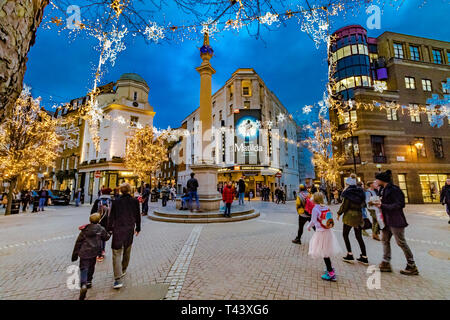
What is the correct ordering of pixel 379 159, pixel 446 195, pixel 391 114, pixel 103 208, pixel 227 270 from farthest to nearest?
pixel 391 114, pixel 379 159, pixel 446 195, pixel 103 208, pixel 227 270

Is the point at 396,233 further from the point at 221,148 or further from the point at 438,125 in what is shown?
the point at 438,125

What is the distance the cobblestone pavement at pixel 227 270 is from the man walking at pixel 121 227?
0.33 m

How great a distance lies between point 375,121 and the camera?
64.8ft

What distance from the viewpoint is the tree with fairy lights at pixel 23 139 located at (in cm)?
1256

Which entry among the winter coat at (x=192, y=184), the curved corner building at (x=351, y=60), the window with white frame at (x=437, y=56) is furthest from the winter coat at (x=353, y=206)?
the window with white frame at (x=437, y=56)

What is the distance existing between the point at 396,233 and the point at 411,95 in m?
25.6

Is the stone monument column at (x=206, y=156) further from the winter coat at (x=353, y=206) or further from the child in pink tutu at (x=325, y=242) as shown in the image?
the child in pink tutu at (x=325, y=242)

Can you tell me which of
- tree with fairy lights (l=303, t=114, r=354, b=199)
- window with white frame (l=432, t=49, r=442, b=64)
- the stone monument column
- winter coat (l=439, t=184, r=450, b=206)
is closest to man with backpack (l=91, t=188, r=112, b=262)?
the stone monument column

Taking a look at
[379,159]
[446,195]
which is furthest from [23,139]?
[379,159]

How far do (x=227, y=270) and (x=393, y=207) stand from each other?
359cm

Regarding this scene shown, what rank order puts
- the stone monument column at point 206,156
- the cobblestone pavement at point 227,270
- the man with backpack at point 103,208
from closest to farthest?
1. the cobblestone pavement at point 227,270
2. the man with backpack at point 103,208
3. the stone monument column at point 206,156

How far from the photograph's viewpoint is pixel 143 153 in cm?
2491

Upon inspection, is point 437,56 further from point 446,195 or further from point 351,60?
point 446,195

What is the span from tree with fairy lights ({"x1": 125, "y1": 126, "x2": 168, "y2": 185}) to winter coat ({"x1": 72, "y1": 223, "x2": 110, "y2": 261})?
22191 millimetres
